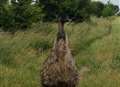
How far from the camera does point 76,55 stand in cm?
1327

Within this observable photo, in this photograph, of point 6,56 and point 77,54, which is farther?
point 77,54

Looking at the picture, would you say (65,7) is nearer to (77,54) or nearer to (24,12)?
(24,12)

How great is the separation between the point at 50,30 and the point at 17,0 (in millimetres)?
9705

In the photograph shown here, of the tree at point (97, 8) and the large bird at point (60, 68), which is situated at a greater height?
the large bird at point (60, 68)

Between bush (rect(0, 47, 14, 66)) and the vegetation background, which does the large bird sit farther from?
bush (rect(0, 47, 14, 66))

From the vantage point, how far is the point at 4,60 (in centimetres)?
1145

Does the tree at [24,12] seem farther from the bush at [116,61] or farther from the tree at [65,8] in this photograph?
the bush at [116,61]

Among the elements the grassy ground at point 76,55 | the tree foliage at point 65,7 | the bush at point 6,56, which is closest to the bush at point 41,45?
the grassy ground at point 76,55

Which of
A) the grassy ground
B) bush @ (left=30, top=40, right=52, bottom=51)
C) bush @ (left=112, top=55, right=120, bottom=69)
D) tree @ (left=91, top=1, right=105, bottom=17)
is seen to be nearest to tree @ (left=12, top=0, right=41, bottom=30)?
tree @ (left=91, top=1, right=105, bottom=17)

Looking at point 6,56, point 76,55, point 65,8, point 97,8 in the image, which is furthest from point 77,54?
point 97,8

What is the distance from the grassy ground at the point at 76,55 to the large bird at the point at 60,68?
258 centimetres

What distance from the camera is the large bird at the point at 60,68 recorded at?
6.47 metres

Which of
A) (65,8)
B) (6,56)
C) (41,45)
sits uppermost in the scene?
(6,56)

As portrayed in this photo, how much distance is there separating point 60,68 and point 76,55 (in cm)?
681
